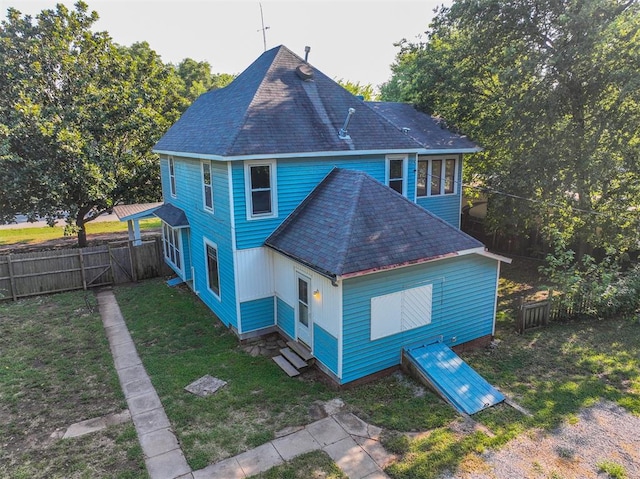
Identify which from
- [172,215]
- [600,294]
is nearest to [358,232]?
[600,294]

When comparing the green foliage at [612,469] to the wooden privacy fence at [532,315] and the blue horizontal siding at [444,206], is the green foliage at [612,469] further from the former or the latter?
the blue horizontal siding at [444,206]

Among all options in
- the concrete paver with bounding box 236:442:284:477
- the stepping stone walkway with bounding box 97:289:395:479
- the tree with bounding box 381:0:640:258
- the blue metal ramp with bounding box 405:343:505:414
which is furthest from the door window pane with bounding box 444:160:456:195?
the concrete paver with bounding box 236:442:284:477

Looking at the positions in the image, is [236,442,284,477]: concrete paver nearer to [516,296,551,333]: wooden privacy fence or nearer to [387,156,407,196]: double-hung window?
[516,296,551,333]: wooden privacy fence

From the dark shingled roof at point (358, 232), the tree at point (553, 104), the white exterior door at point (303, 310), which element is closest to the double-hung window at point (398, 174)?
the dark shingled roof at point (358, 232)

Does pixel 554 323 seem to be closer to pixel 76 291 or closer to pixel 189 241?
pixel 189 241

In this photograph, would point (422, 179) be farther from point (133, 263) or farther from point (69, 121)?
point (69, 121)

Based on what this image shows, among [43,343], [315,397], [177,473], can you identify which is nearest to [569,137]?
[315,397]

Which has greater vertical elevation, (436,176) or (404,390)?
(436,176)
